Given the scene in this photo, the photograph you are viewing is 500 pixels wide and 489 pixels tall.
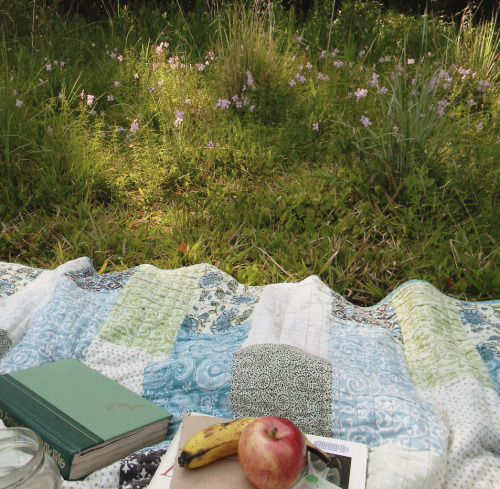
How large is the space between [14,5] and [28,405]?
16.9 feet

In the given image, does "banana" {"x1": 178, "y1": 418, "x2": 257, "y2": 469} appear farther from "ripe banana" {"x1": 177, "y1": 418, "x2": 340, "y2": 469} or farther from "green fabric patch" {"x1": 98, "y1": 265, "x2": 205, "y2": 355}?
"green fabric patch" {"x1": 98, "y1": 265, "x2": 205, "y2": 355}

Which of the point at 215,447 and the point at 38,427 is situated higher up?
the point at 215,447

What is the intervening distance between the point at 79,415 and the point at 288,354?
695mm

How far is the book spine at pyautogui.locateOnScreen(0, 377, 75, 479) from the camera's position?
59.9 inches

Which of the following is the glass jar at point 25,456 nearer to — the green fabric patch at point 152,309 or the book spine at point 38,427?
the book spine at point 38,427

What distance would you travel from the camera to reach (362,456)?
1.56m

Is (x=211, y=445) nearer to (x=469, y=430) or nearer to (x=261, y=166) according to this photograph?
(x=469, y=430)

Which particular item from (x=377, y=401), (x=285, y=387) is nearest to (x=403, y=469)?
(x=377, y=401)

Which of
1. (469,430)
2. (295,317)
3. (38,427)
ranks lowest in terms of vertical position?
(295,317)

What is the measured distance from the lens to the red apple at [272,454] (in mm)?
1285

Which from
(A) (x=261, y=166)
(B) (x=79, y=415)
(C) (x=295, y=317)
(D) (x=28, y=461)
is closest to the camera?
(D) (x=28, y=461)

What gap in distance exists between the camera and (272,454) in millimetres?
1283

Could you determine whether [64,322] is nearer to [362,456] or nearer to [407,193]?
[362,456]

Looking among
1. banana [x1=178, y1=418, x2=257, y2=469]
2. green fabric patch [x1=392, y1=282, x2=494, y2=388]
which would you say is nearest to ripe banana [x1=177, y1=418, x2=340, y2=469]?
banana [x1=178, y1=418, x2=257, y2=469]
